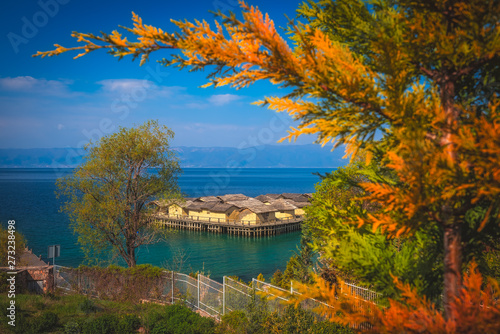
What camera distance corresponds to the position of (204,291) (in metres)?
18.7

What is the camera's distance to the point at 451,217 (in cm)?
407

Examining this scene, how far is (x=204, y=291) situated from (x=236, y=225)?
43527 millimetres

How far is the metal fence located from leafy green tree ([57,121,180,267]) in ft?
8.46

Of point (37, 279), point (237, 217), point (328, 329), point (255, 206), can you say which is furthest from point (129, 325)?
point (255, 206)

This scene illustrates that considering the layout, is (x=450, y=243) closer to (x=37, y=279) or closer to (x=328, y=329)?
(x=328, y=329)

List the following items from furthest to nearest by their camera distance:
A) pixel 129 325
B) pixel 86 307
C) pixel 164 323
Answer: pixel 86 307 < pixel 129 325 < pixel 164 323

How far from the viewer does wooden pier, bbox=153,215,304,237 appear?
2421 inches

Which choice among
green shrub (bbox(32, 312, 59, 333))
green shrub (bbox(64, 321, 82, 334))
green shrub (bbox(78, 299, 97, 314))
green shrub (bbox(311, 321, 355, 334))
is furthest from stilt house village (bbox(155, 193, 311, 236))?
green shrub (bbox(311, 321, 355, 334))

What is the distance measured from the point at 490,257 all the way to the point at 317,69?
43.4 ft

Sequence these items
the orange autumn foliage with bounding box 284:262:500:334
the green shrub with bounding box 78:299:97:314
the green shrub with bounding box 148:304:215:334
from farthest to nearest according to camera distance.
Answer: the green shrub with bounding box 78:299:97:314, the green shrub with bounding box 148:304:215:334, the orange autumn foliage with bounding box 284:262:500:334

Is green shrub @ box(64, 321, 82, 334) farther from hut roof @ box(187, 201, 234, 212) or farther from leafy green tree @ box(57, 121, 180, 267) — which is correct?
hut roof @ box(187, 201, 234, 212)

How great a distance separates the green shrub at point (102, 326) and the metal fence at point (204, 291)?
512 cm

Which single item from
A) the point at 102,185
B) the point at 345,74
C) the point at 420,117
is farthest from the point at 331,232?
the point at 102,185

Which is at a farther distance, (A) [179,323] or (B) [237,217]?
(B) [237,217]
